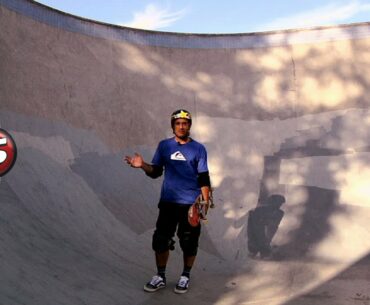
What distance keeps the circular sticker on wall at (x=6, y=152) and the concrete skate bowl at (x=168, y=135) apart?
0.10 m

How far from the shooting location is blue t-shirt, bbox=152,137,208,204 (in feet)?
12.1

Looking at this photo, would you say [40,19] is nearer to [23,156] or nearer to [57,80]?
[57,80]

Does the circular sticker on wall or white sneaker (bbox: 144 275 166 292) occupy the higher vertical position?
the circular sticker on wall

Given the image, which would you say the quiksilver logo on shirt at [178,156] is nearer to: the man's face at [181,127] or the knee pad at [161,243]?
the man's face at [181,127]

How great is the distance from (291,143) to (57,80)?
4.23 m

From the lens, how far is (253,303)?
11.2ft

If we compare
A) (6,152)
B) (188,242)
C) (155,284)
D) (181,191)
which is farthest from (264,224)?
(6,152)

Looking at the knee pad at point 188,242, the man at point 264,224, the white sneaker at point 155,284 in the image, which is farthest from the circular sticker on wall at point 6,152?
the man at point 264,224

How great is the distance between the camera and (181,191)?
12.1ft

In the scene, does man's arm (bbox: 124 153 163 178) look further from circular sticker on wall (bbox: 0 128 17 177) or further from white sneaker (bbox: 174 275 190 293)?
circular sticker on wall (bbox: 0 128 17 177)

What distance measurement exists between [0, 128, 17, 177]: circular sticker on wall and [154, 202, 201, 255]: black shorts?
218cm

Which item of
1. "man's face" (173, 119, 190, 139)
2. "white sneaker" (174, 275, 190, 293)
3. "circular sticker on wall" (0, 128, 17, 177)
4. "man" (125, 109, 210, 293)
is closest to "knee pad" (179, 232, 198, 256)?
"man" (125, 109, 210, 293)

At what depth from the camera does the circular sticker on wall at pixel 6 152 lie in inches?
179

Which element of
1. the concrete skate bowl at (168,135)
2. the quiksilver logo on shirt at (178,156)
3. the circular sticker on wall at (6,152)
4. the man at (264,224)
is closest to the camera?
the quiksilver logo on shirt at (178,156)
